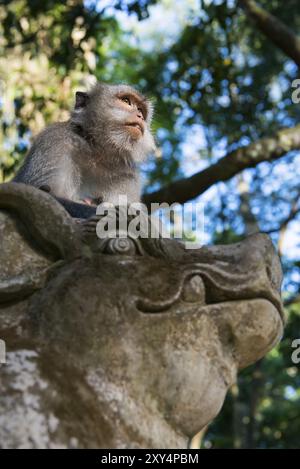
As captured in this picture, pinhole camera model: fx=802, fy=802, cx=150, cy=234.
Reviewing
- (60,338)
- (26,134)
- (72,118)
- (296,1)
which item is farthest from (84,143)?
(296,1)

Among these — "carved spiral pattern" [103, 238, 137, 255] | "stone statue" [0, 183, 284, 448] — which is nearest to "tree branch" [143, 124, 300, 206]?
"stone statue" [0, 183, 284, 448]

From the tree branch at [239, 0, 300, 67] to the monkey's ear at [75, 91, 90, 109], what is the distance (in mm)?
3464

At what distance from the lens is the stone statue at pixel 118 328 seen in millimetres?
2365

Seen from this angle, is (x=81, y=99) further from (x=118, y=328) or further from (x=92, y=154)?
(x=118, y=328)

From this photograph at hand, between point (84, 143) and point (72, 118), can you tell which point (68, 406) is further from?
point (72, 118)

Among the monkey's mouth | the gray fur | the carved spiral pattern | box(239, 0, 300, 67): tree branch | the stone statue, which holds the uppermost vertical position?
box(239, 0, 300, 67): tree branch

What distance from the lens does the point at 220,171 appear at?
7.99 metres

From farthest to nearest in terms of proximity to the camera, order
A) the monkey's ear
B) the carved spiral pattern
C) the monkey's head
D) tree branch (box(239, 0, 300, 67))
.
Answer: tree branch (box(239, 0, 300, 67)) < the monkey's ear < the monkey's head < the carved spiral pattern

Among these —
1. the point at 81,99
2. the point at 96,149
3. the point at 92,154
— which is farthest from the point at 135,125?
the point at 92,154

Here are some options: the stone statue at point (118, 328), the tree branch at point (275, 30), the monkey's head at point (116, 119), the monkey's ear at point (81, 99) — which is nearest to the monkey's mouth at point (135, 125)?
the monkey's head at point (116, 119)

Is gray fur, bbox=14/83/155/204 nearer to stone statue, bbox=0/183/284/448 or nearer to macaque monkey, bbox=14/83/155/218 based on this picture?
macaque monkey, bbox=14/83/155/218

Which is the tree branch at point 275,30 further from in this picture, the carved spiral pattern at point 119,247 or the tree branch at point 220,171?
the carved spiral pattern at point 119,247

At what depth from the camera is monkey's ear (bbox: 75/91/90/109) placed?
6.16 meters
